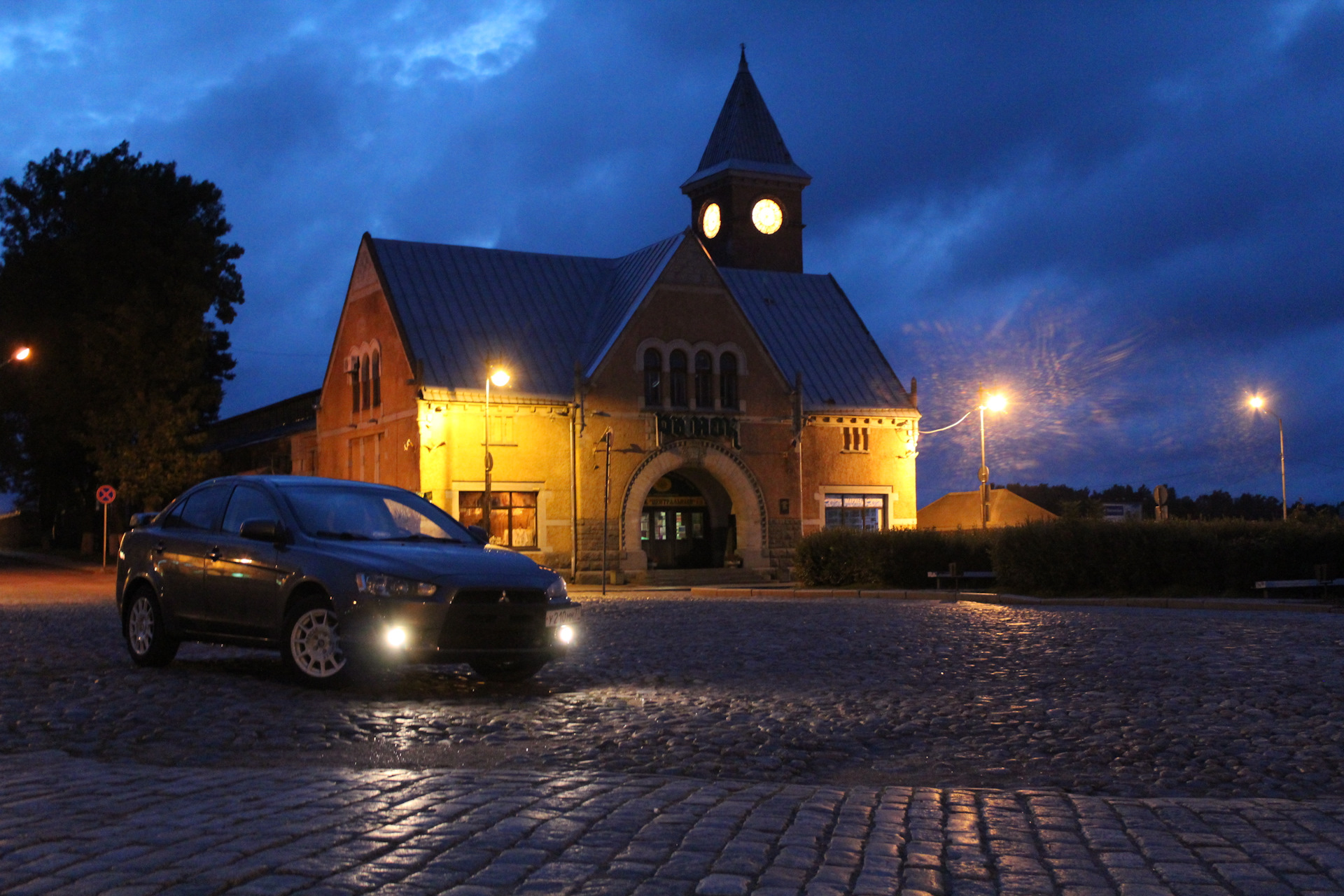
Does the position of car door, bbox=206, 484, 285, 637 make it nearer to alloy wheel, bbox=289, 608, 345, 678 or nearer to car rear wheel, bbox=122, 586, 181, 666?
alloy wheel, bbox=289, 608, 345, 678

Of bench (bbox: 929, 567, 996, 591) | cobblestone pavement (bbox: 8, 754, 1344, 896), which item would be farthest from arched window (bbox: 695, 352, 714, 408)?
cobblestone pavement (bbox: 8, 754, 1344, 896)

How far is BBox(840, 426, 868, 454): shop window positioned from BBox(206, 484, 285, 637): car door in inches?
1481

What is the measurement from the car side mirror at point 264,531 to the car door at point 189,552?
819mm

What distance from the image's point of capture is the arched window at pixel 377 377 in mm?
44469

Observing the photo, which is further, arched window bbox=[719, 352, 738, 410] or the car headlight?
arched window bbox=[719, 352, 738, 410]

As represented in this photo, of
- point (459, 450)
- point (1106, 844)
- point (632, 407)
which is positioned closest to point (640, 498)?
point (632, 407)

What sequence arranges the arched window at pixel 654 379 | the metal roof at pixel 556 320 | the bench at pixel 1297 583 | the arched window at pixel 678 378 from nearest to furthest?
the bench at pixel 1297 583, the metal roof at pixel 556 320, the arched window at pixel 654 379, the arched window at pixel 678 378

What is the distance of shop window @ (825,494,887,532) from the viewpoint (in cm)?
4812

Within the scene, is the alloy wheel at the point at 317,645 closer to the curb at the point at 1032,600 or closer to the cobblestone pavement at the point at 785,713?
the cobblestone pavement at the point at 785,713

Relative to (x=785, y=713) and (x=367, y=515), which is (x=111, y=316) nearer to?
(x=367, y=515)

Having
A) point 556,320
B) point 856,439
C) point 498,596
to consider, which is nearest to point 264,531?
point 498,596

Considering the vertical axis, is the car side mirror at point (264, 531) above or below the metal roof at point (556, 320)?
below

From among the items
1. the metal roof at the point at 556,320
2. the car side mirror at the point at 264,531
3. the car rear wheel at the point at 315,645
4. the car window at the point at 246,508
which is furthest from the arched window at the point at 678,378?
the car rear wheel at the point at 315,645

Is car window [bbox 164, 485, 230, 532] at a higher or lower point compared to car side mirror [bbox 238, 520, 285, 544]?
higher
